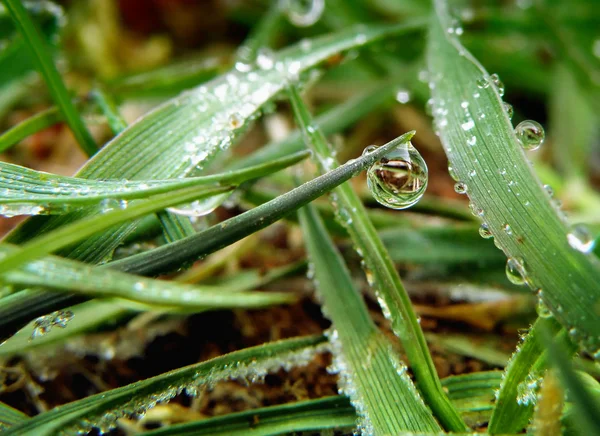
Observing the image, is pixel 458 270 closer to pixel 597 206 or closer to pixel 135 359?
pixel 597 206

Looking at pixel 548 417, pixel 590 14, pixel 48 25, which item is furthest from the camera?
pixel 590 14

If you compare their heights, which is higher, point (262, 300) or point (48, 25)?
point (48, 25)

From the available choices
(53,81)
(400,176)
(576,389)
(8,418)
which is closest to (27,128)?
(53,81)

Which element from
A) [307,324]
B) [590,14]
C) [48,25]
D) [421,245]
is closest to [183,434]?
[307,324]

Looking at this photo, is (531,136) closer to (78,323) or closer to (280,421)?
(280,421)

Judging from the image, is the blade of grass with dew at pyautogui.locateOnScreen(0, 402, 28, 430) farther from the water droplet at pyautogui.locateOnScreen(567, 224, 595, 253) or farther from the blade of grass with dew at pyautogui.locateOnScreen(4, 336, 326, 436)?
Answer: the water droplet at pyautogui.locateOnScreen(567, 224, 595, 253)

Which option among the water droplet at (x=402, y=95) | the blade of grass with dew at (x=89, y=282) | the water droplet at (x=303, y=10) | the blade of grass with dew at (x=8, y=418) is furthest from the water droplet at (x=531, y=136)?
the water droplet at (x=303, y=10)

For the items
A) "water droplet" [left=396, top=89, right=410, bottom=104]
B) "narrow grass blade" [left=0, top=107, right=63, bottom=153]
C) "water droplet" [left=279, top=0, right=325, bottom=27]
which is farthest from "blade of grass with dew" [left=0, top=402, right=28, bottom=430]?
"water droplet" [left=279, top=0, right=325, bottom=27]
